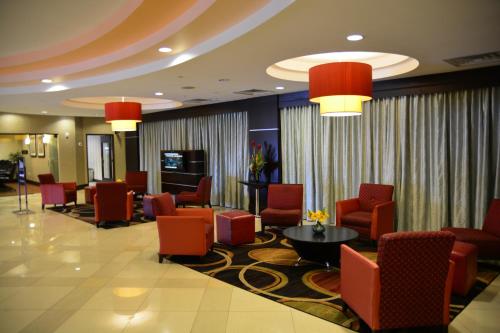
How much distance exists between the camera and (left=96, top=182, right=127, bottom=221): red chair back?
315 inches

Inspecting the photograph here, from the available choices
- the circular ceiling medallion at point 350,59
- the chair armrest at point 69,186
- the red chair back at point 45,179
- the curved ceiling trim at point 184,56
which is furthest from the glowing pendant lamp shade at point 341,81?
the red chair back at point 45,179

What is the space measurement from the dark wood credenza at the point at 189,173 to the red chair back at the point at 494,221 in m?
7.45

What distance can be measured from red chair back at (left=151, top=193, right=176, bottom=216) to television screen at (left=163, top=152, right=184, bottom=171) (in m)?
5.24

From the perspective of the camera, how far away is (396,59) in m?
6.20

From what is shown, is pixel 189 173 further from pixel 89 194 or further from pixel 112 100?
pixel 112 100

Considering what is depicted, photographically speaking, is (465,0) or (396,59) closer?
(465,0)

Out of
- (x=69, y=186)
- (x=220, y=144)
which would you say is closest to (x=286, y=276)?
(x=220, y=144)

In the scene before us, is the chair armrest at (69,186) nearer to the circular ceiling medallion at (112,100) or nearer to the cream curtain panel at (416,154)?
the circular ceiling medallion at (112,100)

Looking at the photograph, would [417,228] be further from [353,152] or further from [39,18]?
[39,18]

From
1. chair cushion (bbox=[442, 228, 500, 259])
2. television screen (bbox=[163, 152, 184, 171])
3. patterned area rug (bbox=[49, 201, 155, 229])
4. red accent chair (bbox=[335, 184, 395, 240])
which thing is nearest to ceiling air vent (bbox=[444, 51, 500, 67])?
red accent chair (bbox=[335, 184, 395, 240])

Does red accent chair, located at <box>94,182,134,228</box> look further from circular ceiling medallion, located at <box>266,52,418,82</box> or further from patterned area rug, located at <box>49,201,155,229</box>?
circular ceiling medallion, located at <box>266,52,418,82</box>

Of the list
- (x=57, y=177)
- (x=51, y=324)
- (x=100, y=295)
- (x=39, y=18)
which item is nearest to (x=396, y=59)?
(x=39, y=18)

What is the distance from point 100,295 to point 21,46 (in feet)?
12.3

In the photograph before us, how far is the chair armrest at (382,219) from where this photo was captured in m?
6.06
